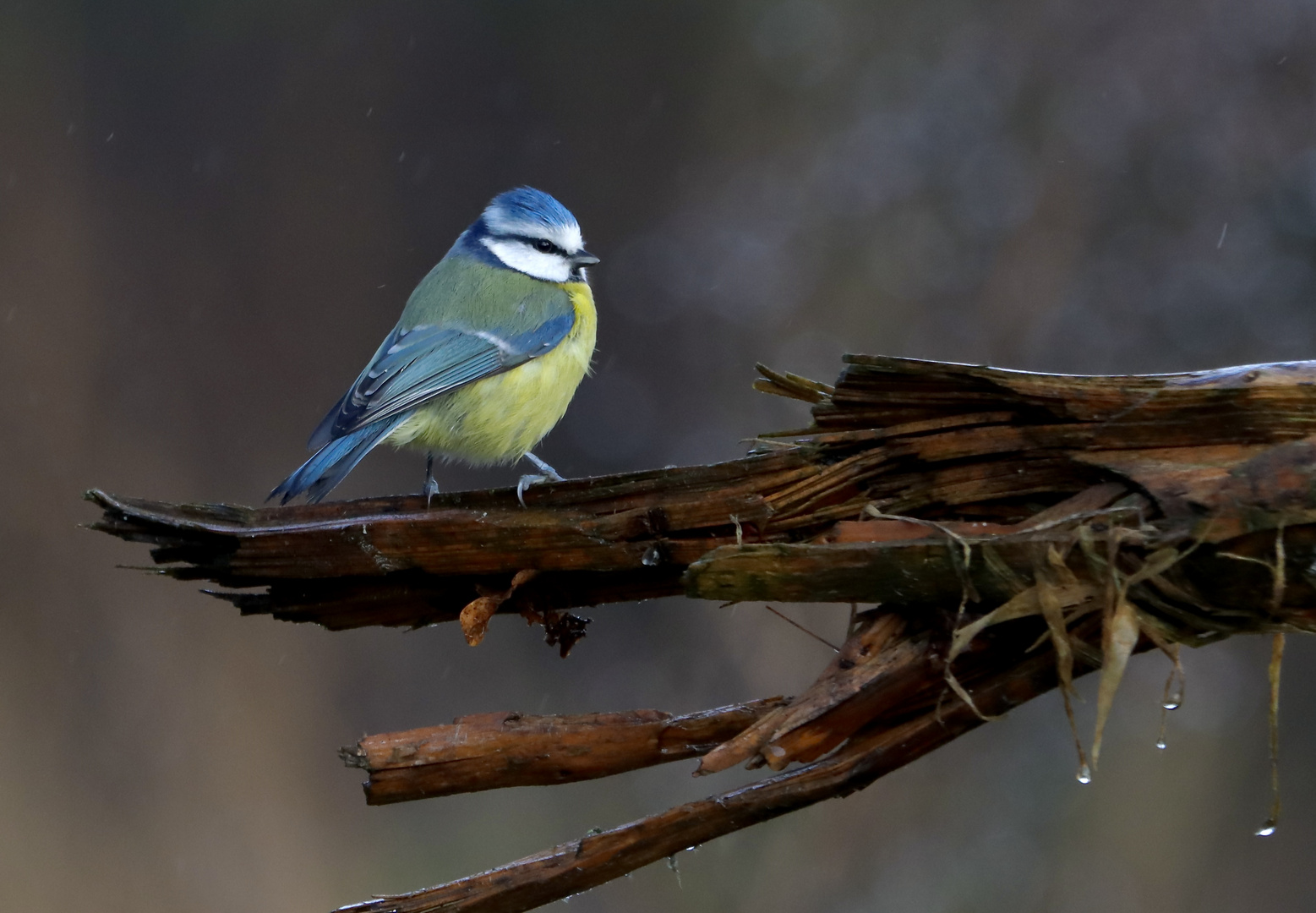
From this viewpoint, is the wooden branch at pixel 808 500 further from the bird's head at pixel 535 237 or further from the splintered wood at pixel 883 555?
the bird's head at pixel 535 237

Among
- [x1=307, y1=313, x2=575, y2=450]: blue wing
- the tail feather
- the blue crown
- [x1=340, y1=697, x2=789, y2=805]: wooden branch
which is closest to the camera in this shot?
→ [x1=340, y1=697, x2=789, y2=805]: wooden branch

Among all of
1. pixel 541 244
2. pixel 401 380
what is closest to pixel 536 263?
pixel 541 244

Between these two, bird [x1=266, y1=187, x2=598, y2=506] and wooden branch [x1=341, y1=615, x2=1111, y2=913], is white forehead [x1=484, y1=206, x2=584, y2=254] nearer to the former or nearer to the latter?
bird [x1=266, y1=187, x2=598, y2=506]

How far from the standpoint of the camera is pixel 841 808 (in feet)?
9.94

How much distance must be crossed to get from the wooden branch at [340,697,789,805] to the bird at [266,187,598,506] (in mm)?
670

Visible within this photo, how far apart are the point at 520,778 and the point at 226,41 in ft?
10.3

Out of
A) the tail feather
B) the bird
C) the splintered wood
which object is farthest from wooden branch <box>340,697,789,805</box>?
→ the bird

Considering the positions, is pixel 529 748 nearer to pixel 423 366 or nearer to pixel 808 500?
pixel 808 500

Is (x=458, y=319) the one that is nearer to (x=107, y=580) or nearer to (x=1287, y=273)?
(x=107, y=580)

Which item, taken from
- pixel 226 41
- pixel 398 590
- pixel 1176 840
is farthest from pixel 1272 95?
pixel 226 41

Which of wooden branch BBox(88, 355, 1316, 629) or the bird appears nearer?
wooden branch BBox(88, 355, 1316, 629)

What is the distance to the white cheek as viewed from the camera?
2.33 metres

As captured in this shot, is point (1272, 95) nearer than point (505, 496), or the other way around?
point (505, 496)

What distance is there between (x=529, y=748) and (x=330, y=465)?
747mm
